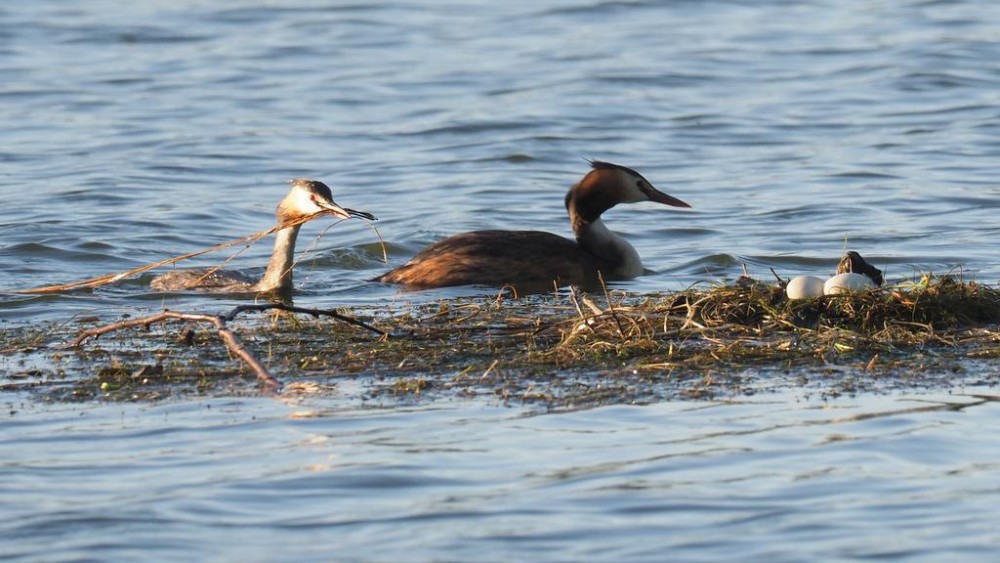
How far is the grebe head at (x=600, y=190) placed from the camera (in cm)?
1209

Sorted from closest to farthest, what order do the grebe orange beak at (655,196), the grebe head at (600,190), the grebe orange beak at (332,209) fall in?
1. the grebe orange beak at (332,209)
2. the grebe head at (600,190)
3. the grebe orange beak at (655,196)

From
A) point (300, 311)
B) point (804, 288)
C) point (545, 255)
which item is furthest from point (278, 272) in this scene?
point (804, 288)

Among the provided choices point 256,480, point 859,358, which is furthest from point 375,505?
point 859,358

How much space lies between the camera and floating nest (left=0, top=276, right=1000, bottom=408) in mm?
7559

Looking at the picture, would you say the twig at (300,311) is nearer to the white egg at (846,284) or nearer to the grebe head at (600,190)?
the white egg at (846,284)

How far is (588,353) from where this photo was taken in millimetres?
8008

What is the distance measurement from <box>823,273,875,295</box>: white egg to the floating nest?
0.18 meters

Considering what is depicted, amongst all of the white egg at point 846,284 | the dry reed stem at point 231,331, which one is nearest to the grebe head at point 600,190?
the white egg at point 846,284

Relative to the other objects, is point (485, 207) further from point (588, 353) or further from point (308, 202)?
point (588, 353)

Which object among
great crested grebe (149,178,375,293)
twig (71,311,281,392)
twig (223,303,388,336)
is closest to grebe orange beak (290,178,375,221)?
great crested grebe (149,178,375,293)

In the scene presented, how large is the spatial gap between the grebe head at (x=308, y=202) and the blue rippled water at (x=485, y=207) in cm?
52

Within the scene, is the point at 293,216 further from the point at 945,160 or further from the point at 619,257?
the point at 945,160

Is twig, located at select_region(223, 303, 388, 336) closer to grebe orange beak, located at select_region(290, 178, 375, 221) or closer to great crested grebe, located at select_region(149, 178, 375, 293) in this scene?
grebe orange beak, located at select_region(290, 178, 375, 221)

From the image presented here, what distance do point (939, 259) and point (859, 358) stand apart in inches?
169
